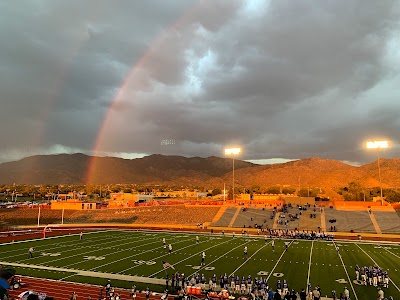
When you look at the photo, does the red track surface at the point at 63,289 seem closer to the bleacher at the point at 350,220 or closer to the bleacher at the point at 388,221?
the bleacher at the point at 350,220

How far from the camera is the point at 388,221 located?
5362 cm

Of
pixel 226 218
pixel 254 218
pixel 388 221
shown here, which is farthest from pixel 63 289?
pixel 388 221

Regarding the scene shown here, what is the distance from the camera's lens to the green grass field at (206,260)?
80.7 feet

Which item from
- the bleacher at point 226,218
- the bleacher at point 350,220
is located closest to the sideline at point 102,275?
the bleacher at point 226,218

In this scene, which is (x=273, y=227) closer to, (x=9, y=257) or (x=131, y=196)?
(x=9, y=257)

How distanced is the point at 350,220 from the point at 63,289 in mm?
47937

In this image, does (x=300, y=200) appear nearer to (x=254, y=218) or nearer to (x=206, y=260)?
(x=254, y=218)

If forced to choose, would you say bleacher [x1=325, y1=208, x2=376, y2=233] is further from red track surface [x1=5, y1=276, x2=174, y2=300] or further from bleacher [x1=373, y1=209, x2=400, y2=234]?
red track surface [x1=5, y1=276, x2=174, y2=300]

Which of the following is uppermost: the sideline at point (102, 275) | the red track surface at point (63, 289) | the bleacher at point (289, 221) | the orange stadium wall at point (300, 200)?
the orange stadium wall at point (300, 200)

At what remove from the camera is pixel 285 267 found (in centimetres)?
2858

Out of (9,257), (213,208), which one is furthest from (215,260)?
(213,208)

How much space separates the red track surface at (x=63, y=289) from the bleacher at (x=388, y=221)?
43.1 meters

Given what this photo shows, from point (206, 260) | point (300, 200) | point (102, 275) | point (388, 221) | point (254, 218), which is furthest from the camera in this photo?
point (300, 200)

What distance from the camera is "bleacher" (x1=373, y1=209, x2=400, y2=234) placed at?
50.7 m
